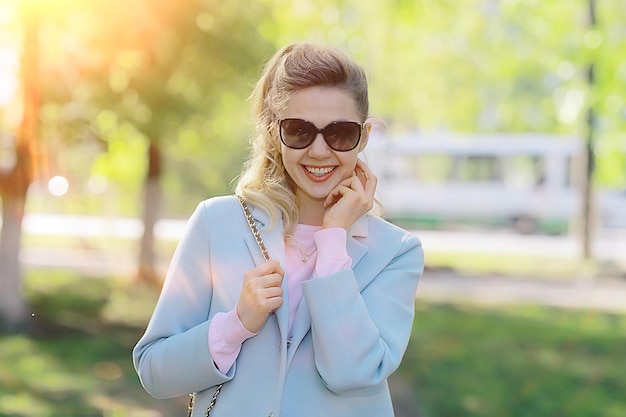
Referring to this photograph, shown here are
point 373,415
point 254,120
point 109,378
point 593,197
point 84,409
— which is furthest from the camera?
point 593,197

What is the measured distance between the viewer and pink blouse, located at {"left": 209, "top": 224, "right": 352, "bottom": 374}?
1866 mm

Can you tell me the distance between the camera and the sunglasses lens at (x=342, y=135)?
2027mm

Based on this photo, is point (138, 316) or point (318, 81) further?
point (138, 316)

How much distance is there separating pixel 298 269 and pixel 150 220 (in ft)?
34.5

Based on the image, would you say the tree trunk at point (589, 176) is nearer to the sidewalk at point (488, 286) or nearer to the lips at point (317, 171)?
Answer: the sidewalk at point (488, 286)

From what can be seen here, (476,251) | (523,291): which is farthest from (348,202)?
(476,251)

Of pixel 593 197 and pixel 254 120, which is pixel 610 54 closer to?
pixel 593 197

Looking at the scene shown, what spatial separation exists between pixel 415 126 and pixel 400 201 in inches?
137

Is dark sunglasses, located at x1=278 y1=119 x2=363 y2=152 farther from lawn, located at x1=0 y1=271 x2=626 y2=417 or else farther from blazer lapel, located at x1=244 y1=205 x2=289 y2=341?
lawn, located at x1=0 y1=271 x2=626 y2=417

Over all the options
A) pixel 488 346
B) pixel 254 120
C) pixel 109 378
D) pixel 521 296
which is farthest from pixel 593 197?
pixel 254 120

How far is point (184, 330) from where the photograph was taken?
197 cm

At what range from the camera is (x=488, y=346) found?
9.31m

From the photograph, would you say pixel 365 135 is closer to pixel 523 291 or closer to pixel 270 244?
pixel 270 244

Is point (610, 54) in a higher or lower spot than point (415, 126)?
higher
